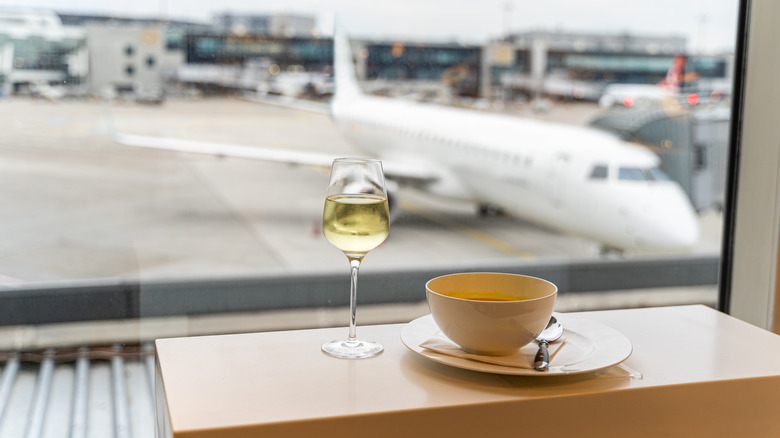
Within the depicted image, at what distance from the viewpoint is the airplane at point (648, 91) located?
10.3ft

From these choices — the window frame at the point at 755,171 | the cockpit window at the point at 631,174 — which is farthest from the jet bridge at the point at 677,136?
the window frame at the point at 755,171

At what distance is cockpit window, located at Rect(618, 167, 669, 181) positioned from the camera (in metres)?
3.85

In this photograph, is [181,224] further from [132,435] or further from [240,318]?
[132,435]

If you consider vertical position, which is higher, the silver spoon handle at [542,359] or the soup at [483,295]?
the soup at [483,295]

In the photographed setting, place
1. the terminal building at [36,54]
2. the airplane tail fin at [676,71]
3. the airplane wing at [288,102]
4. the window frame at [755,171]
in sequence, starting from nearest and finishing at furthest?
the window frame at [755,171], the terminal building at [36,54], the airplane wing at [288,102], the airplane tail fin at [676,71]

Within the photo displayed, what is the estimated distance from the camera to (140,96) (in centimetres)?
255

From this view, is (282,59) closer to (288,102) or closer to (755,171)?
(288,102)

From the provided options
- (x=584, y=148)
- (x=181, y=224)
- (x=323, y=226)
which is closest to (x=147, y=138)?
(x=181, y=224)

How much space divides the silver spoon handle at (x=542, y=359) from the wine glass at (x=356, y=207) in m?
0.17

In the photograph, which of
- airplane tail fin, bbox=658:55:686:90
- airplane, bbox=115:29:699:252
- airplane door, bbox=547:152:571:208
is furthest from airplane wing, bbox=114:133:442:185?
airplane tail fin, bbox=658:55:686:90

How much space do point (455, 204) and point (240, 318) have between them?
320 centimetres

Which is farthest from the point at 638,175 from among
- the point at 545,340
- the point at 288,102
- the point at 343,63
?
the point at 545,340

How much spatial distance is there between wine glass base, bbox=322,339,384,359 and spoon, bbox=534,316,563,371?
0.51 ft

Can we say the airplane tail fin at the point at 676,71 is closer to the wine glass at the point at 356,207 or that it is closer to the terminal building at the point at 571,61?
the terminal building at the point at 571,61
